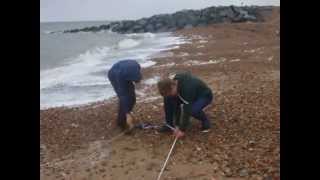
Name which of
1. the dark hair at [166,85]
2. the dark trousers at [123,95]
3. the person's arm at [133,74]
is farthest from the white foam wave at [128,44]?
the dark hair at [166,85]

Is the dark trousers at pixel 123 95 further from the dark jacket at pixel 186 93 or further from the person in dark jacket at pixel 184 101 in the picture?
→ the dark jacket at pixel 186 93

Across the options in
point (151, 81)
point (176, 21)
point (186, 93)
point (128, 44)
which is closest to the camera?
point (186, 93)

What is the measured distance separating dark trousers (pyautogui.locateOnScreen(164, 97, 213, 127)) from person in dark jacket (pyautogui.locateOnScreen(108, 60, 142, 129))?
0.28m

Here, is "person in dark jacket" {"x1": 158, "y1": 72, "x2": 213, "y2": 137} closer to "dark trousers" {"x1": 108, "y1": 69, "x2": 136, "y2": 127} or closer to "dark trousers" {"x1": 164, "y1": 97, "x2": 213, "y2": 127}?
"dark trousers" {"x1": 164, "y1": 97, "x2": 213, "y2": 127}

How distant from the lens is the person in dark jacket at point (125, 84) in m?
3.62

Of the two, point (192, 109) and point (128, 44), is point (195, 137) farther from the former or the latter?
point (128, 44)

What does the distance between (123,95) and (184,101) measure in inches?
20.6

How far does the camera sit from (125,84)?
371 cm

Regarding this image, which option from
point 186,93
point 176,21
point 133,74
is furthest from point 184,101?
point 176,21

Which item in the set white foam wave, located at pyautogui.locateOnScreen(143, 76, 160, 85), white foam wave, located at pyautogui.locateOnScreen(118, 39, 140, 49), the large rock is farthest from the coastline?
white foam wave, located at pyautogui.locateOnScreen(118, 39, 140, 49)
